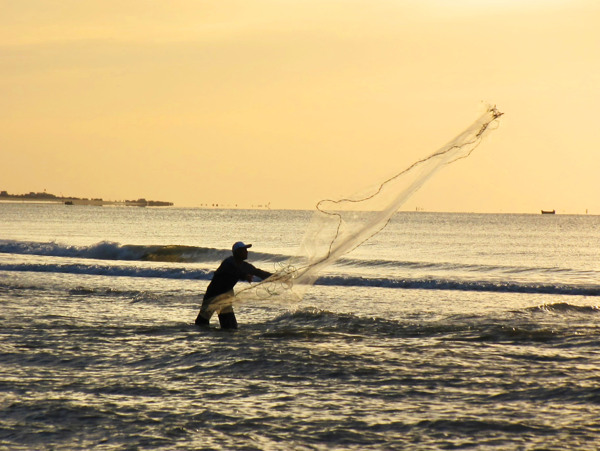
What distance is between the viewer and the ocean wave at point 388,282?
85.8 feet

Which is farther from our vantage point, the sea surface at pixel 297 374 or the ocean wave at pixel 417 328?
the ocean wave at pixel 417 328

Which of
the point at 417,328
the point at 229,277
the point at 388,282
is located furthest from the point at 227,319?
the point at 388,282

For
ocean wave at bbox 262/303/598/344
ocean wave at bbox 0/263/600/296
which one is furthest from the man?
ocean wave at bbox 0/263/600/296

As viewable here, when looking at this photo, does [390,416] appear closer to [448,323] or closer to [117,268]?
[448,323]

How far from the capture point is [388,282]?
27297 millimetres

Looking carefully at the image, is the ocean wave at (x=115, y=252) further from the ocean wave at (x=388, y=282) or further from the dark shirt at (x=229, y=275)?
the dark shirt at (x=229, y=275)

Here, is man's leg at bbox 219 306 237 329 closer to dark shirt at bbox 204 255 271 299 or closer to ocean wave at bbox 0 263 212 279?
dark shirt at bbox 204 255 271 299

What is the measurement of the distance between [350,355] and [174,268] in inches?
795

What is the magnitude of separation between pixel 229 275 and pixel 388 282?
46.2 feet

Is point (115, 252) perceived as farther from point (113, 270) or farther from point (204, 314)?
point (204, 314)

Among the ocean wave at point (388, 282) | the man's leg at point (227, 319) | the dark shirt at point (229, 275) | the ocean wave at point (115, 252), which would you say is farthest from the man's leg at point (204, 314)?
the ocean wave at point (115, 252)

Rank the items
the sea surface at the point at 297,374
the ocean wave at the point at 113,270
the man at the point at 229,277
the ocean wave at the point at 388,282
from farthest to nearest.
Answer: the ocean wave at the point at 113,270, the ocean wave at the point at 388,282, the man at the point at 229,277, the sea surface at the point at 297,374

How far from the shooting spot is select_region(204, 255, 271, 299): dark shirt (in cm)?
1356

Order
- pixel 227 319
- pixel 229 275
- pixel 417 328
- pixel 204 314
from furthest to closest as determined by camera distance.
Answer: pixel 417 328 < pixel 204 314 < pixel 227 319 < pixel 229 275
